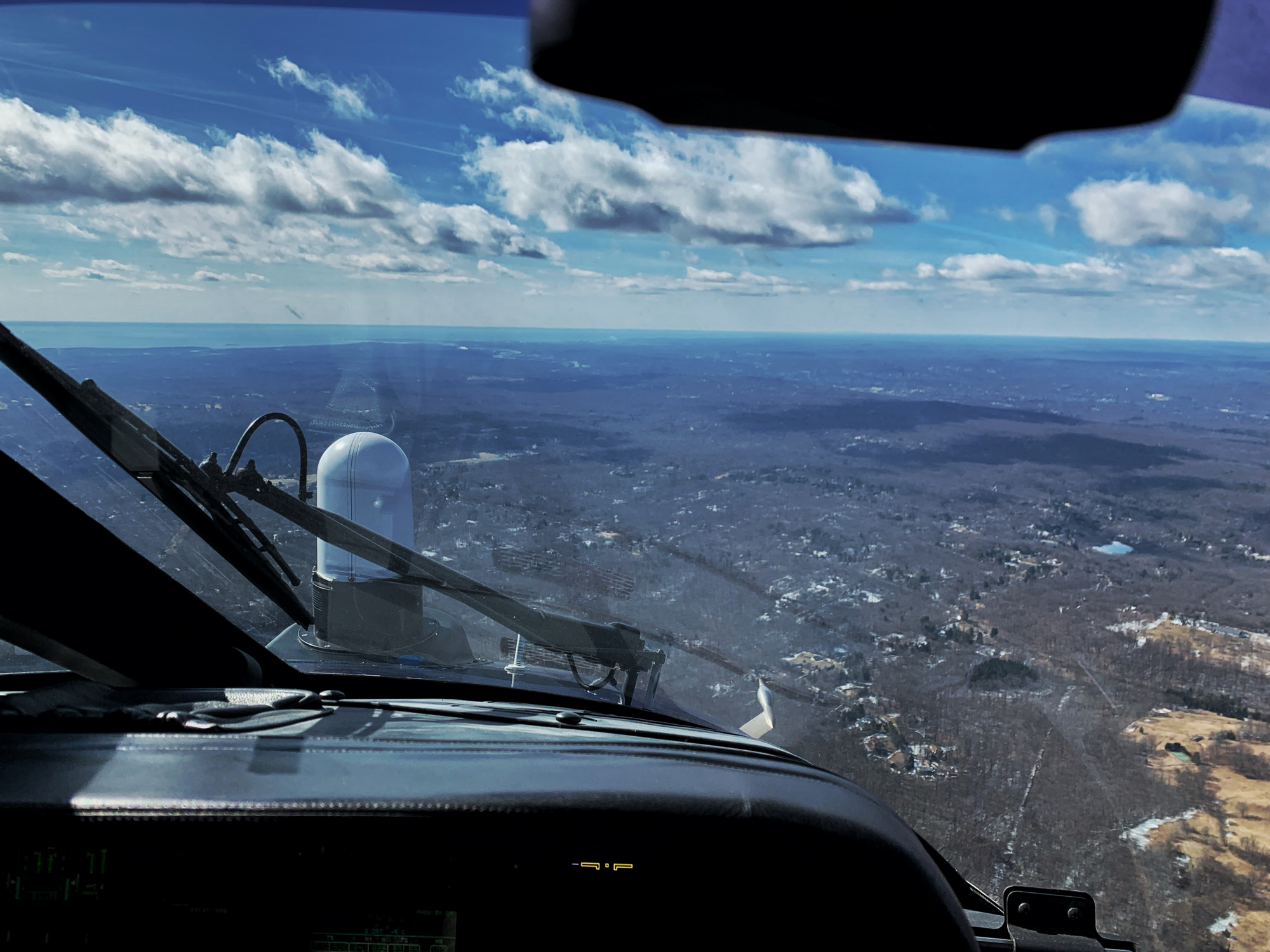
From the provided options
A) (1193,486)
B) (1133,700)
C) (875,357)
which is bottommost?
(1133,700)

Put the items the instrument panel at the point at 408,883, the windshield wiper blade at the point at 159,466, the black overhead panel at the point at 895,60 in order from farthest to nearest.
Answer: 1. the windshield wiper blade at the point at 159,466
2. the instrument panel at the point at 408,883
3. the black overhead panel at the point at 895,60

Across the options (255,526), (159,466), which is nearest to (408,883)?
(255,526)

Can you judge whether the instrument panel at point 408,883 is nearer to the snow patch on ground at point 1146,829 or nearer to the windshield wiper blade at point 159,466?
the windshield wiper blade at point 159,466

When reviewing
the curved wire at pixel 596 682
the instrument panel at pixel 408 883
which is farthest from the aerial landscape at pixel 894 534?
the instrument panel at pixel 408 883

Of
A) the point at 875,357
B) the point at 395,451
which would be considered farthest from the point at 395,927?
the point at 875,357

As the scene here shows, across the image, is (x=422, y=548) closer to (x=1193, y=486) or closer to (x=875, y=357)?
(x=875, y=357)

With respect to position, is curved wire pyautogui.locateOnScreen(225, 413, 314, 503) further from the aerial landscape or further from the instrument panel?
the instrument panel
